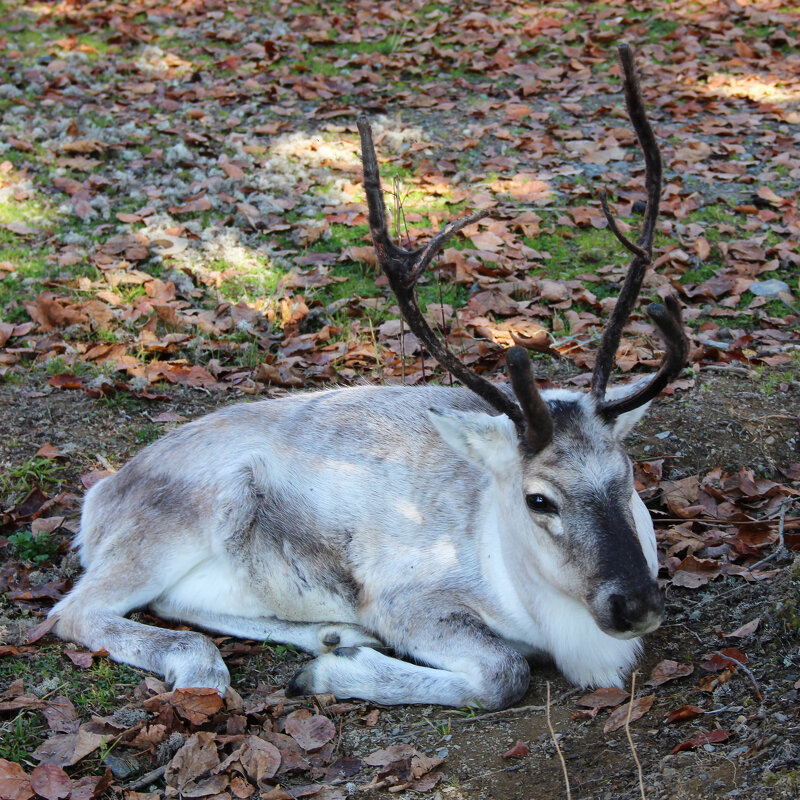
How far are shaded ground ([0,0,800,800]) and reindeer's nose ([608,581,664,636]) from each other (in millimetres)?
398

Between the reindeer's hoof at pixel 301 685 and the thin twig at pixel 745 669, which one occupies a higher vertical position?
the thin twig at pixel 745 669

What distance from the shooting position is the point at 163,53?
11.7m

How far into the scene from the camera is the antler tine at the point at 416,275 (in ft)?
12.1

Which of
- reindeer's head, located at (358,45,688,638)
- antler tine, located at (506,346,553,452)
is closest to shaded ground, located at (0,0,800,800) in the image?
reindeer's head, located at (358,45,688,638)

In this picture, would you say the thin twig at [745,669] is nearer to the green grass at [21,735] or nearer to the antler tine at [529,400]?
the antler tine at [529,400]

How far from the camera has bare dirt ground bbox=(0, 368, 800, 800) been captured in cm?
314

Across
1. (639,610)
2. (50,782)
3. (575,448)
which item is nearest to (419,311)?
(575,448)

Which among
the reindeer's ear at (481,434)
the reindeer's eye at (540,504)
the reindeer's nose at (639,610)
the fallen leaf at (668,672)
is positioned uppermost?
the reindeer's ear at (481,434)

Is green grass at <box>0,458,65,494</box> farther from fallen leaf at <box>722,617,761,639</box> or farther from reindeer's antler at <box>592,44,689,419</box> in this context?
fallen leaf at <box>722,617,761,639</box>

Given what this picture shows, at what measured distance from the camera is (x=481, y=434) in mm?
4047

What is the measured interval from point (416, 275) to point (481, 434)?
29.0 inches

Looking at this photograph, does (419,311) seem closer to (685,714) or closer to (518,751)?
(518,751)

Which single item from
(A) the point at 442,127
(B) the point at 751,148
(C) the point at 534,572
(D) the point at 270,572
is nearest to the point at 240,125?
(A) the point at 442,127

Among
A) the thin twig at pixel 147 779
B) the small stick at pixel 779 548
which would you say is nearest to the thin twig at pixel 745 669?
the small stick at pixel 779 548
